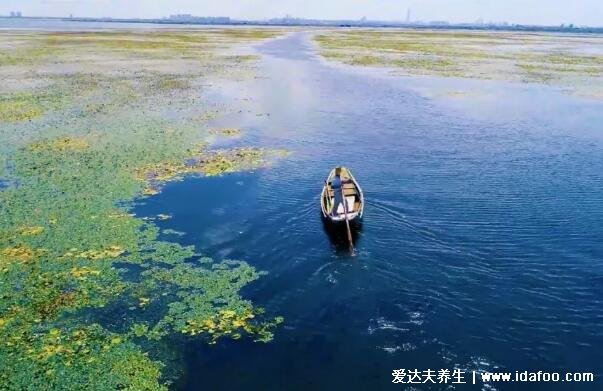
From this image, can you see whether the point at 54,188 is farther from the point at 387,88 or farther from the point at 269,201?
the point at 387,88

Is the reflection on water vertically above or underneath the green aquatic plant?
underneath

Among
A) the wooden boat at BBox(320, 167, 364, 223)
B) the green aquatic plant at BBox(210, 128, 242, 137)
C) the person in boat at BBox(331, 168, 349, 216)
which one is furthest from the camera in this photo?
the green aquatic plant at BBox(210, 128, 242, 137)

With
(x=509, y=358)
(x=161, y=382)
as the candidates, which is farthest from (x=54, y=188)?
(x=509, y=358)

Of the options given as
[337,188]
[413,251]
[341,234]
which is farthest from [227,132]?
[413,251]

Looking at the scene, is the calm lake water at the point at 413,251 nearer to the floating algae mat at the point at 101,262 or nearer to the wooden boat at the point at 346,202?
the wooden boat at the point at 346,202

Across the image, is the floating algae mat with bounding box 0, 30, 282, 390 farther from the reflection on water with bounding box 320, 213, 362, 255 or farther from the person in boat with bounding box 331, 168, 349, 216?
the person in boat with bounding box 331, 168, 349, 216

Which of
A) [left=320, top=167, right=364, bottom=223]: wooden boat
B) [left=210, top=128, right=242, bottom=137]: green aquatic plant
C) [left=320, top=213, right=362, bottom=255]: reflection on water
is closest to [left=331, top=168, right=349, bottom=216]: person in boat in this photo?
[left=320, top=167, right=364, bottom=223]: wooden boat
